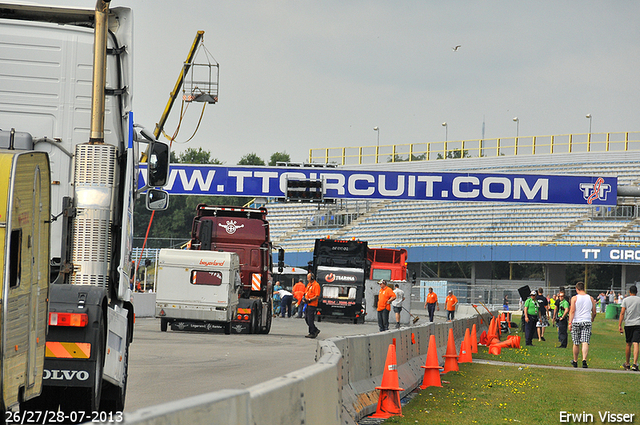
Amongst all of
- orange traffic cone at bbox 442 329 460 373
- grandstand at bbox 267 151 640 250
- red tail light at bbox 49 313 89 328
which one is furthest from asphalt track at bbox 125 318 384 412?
grandstand at bbox 267 151 640 250

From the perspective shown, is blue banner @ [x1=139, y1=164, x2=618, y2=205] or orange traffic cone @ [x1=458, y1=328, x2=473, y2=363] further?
blue banner @ [x1=139, y1=164, x2=618, y2=205]

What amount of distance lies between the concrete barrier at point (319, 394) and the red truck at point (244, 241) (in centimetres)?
1174

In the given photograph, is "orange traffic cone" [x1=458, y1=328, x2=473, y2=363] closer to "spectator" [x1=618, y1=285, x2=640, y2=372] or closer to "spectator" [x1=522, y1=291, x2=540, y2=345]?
"spectator" [x1=618, y1=285, x2=640, y2=372]

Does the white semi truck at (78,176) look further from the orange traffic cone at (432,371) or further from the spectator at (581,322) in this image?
the spectator at (581,322)

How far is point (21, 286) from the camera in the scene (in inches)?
241

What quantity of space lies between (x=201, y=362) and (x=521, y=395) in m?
5.96

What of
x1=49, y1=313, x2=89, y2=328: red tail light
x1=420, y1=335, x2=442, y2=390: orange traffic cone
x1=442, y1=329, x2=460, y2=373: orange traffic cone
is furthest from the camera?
x1=442, y1=329, x2=460, y2=373: orange traffic cone

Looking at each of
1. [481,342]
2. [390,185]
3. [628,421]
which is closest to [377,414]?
[628,421]

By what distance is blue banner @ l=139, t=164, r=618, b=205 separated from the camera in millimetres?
34812

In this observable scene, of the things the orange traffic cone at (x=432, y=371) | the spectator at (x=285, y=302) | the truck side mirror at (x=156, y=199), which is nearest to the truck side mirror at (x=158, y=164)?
the truck side mirror at (x=156, y=199)

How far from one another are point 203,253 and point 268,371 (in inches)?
385

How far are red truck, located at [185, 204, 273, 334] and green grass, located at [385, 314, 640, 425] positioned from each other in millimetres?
9666

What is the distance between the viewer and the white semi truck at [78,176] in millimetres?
7359

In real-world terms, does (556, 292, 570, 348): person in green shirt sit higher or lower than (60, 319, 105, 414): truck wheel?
lower
